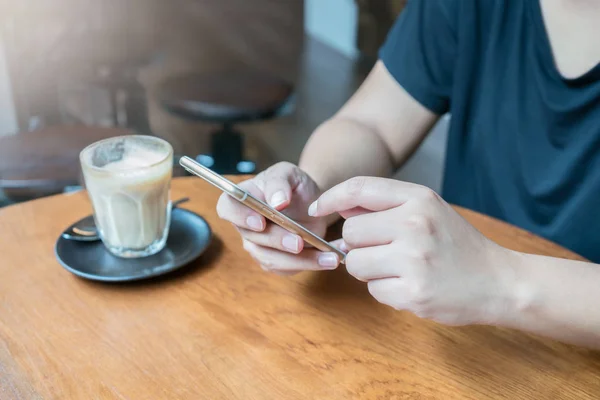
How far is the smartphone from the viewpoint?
0.61 meters

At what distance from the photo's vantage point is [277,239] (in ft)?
2.36

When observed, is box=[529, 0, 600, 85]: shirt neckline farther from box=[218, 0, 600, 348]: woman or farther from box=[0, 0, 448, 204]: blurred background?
box=[0, 0, 448, 204]: blurred background

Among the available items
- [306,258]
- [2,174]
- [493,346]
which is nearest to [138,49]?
[2,174]

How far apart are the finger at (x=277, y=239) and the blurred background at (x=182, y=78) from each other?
0.94m

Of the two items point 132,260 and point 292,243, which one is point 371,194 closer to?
point 292,243

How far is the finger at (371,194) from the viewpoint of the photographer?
0.63 metres

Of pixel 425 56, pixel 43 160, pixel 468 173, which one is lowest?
pixel 43 160

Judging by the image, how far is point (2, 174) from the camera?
153 centimetres

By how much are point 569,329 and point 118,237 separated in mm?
568

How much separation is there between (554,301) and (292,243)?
0.30m

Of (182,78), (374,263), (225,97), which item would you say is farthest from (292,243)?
(182,78)

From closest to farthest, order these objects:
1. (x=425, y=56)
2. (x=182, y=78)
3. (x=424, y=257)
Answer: (x=424, y=257) < (x=425, y=56) < (x=182, y=78)

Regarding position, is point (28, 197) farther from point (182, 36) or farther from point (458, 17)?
point (182, 36)

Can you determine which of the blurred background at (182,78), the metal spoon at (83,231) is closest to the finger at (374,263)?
the metal spoon at (83,231)
